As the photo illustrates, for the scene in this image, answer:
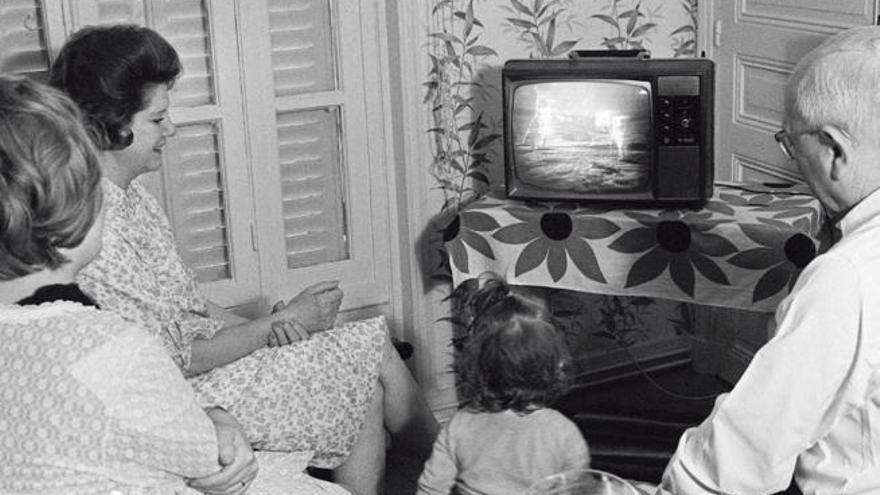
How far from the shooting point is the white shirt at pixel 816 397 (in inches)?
49.0

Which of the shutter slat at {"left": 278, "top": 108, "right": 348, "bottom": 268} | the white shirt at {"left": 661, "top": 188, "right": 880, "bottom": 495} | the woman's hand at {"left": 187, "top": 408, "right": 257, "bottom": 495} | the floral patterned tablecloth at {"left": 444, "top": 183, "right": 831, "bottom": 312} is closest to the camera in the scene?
the white shirt at {"left": 661, "top": 188, "right": 880, "bottom": 495}

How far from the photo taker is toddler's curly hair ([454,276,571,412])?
6.78 ft

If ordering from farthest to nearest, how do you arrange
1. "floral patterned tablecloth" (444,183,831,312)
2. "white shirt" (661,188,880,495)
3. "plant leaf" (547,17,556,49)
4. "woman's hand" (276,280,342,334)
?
"plant leaf" (547,17,556,49) < "floral patterned tablecloth" (444,183,831,312) < "woman's hand" (276,280,342,334) < "white shirt" (661,188,880,495)

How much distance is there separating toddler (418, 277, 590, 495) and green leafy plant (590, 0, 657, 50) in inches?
51.3

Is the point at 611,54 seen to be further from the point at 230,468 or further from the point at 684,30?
the point at 230,468

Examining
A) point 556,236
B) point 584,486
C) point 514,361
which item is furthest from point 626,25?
point 584,486

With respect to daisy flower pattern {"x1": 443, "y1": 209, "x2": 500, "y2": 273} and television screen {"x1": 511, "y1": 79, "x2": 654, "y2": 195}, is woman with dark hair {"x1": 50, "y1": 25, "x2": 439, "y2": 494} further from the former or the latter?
television screen {"x1": 511, "y1": 79, "x2": 654, "y2": 195}

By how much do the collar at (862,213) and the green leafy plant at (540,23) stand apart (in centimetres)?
187

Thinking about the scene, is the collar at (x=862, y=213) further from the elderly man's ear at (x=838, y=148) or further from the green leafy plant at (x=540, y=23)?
the green leafy plant at (x=540, y=23)

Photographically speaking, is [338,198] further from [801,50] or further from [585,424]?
[801,50]

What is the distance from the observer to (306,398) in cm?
237

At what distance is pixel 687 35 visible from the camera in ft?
10.9

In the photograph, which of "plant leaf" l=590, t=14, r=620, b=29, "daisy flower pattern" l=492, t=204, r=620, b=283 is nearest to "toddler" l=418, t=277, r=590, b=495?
"daisy flower pattern" l=492, t=204, r=620, b=283

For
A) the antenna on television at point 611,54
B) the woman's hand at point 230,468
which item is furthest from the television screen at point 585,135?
the woman's hand at point 230,468
